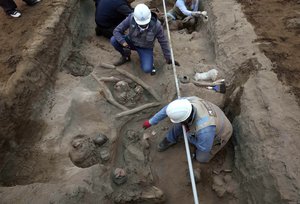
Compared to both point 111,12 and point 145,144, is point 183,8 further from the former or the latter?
point 145,144

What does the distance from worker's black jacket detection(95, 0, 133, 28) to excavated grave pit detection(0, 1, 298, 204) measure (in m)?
0.72

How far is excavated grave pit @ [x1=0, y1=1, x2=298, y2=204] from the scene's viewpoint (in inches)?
162

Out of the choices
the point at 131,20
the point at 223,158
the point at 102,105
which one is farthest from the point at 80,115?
the point at 223,158

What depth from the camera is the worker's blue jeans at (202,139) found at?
4000mm

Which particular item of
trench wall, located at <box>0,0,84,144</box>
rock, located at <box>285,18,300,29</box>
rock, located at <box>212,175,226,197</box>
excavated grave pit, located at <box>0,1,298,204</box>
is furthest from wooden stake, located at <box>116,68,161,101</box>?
rock, located at <box>285,18,300,29</box>

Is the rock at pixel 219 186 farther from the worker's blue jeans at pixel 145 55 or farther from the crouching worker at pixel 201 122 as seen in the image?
the worker's blue jeans at pixel 145 55

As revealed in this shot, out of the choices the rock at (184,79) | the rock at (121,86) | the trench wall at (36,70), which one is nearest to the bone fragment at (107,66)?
the rock at (121,86)

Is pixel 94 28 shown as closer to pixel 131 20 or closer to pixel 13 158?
pixel 131 20

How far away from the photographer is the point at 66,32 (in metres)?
6.20

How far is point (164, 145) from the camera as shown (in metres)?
4.88

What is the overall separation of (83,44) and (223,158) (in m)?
4.17

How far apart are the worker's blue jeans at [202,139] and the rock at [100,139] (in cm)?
105

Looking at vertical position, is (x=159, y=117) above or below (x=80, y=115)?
above

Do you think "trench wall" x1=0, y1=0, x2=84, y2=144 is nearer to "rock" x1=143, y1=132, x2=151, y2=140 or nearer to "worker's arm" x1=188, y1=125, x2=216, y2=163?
"rock" x1=143, y1=132, x2=151, y2=140
